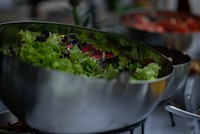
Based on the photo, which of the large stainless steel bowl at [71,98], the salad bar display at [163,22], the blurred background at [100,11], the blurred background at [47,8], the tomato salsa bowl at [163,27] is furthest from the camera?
the blurred background at [47,8]

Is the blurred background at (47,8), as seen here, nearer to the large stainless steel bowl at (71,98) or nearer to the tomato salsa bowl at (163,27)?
the tomato salsa bowl at (163,27)

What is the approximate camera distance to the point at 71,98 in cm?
62

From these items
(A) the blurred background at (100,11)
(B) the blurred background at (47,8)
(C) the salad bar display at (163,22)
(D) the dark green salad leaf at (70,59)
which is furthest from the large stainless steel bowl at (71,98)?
(B) the blurred background at (47,8)

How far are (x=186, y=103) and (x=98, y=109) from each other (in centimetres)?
32

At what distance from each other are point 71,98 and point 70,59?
0.64 feet

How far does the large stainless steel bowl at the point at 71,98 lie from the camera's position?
24.0 inches

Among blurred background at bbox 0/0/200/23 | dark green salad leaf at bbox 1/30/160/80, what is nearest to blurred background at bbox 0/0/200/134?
blurred background at bbox 0/0/200/23

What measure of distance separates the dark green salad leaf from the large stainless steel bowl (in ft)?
0.15

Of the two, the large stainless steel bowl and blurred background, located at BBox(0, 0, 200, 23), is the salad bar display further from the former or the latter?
the large stainless steel bowl

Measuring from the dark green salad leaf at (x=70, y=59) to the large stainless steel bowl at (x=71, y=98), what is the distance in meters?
0.05

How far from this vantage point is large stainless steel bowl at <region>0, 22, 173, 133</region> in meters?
0.61

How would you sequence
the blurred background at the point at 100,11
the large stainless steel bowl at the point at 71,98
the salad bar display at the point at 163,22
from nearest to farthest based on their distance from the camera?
the large stainless steel bowl at the point at 71,98, the blurred background at the point at 100,11, the salad bar display at the point at 163,22

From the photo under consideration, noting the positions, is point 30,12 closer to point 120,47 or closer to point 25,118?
point 120,47

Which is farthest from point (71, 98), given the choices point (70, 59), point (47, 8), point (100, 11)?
point (47, 8)
